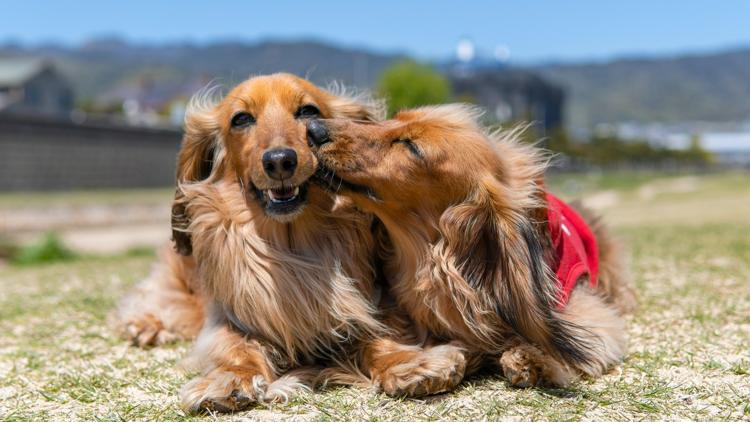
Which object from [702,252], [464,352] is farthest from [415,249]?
[702,252]

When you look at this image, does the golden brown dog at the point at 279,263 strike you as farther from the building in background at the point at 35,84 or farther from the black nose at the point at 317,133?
the building in background at the point at 35,84

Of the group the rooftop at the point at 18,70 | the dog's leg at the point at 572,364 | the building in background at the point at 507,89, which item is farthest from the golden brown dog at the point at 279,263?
the rooftop at the point at 18,70

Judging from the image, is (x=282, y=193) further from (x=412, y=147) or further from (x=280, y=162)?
(x=412, y=147)

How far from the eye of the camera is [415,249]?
2969 millimetres

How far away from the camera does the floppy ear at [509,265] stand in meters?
2.77

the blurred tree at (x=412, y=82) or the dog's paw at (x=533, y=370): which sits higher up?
the blurred tree at (x=412, y=82)

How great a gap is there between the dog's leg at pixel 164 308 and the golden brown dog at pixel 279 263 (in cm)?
67

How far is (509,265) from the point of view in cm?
279

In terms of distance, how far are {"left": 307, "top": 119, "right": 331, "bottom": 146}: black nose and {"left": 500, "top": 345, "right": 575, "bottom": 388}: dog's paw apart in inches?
43.8

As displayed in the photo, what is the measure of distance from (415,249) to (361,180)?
36cm

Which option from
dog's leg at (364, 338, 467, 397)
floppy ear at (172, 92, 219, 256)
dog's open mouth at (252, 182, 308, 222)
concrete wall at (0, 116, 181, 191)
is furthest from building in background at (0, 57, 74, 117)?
dog's leg at (364, 338, 467, 397)

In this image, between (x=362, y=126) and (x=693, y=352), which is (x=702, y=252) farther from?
(x=362, y=126)

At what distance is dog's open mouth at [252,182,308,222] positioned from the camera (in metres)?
2.97

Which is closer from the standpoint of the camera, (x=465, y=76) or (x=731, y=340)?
(x=731, y=340)
